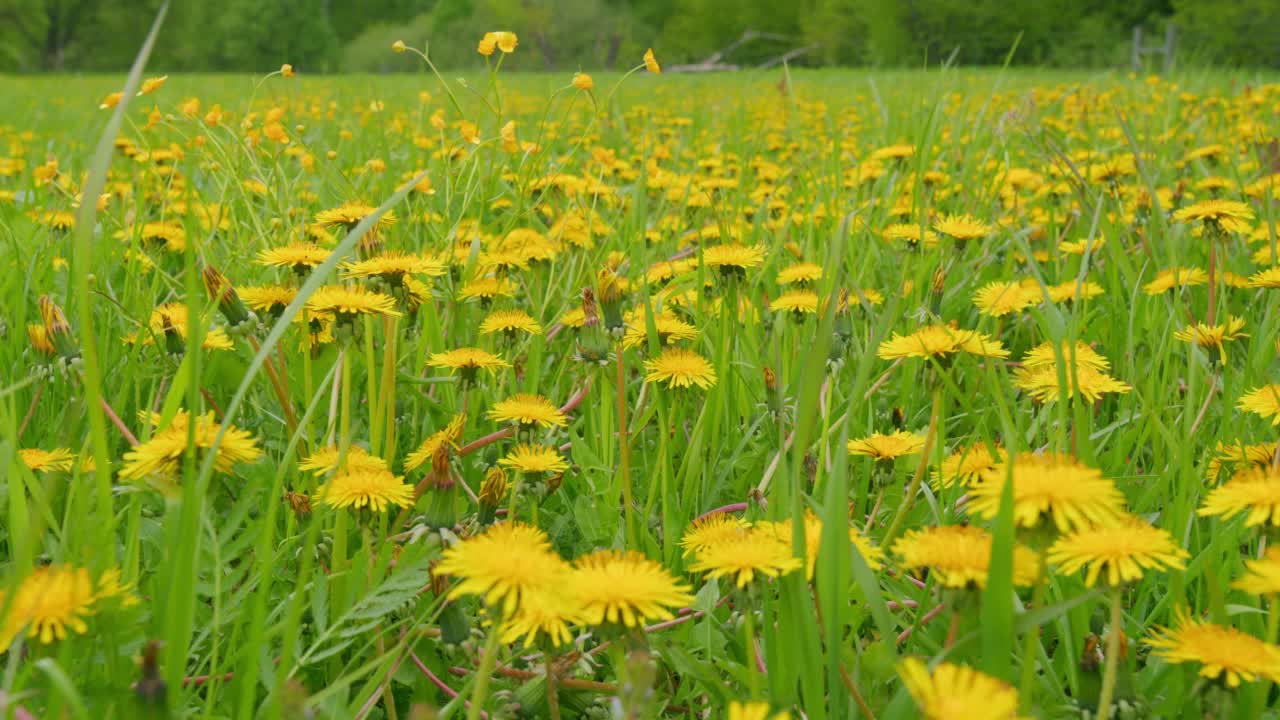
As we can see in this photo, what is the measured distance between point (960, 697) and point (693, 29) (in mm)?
35992

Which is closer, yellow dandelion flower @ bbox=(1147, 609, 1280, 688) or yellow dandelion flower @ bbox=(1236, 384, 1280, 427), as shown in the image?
yellow dandelion flower @ bbox=(1147, 609, 1280, 688)

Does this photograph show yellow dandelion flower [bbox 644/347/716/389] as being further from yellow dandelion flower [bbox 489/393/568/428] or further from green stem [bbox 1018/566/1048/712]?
green stem [bbox 1018/566/1048/712]

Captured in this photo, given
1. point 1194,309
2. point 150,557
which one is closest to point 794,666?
point 150,557

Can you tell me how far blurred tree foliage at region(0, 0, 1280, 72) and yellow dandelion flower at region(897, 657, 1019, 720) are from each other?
15.2m

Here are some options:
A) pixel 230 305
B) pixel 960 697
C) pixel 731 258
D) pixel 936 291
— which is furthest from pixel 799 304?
pixel 960 697

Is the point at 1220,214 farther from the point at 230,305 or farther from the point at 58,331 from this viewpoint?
the point at 58,331

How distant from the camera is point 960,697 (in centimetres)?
41

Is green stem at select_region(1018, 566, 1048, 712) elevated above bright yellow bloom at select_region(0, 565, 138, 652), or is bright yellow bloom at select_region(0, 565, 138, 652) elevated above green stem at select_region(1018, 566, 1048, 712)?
bright yellow bloom at select_region(0, 565, 138, 652)

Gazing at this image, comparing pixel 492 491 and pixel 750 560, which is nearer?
pixel 750 560

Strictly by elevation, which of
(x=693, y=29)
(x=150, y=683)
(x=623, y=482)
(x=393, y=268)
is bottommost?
(x=623, y=482)

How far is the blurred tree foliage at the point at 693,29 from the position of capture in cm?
1869

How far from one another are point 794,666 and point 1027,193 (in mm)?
2379

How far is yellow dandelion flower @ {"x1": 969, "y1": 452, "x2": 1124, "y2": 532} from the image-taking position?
0.53 meters

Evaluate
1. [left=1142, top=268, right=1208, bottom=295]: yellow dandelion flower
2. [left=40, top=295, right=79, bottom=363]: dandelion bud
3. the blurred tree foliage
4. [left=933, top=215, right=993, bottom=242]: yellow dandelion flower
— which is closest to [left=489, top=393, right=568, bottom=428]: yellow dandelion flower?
[left=40, top=295, right=79, bottom=363]: dandelion bud
